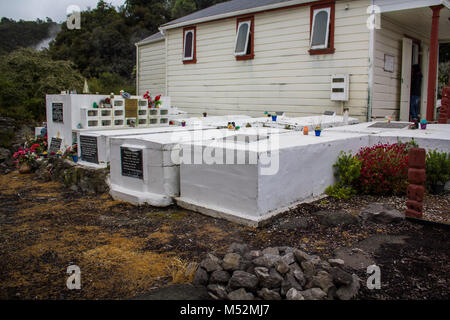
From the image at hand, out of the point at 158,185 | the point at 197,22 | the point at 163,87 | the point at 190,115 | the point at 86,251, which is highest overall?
the point at 197,22

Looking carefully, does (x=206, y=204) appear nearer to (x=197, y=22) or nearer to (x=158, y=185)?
(x=158, y=185)

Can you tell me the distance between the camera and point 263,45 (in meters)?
12.7

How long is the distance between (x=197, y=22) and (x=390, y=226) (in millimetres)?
11592

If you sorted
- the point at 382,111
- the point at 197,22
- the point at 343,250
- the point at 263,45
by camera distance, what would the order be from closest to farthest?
the point at 343,250 → the point at 382,111 → the point at 263,45 → the point at 197,22

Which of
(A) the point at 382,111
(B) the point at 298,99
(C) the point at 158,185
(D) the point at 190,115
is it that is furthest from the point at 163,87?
(C) the point at 158,185

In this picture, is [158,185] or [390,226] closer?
[390,226]

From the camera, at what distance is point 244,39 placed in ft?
43.4

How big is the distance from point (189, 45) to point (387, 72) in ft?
24.4

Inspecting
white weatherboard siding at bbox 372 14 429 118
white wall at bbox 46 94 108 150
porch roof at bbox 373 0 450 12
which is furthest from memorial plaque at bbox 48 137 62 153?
porch roof at bbox 373 0 450 12

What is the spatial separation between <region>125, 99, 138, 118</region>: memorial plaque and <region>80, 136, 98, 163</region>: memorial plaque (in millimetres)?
1426

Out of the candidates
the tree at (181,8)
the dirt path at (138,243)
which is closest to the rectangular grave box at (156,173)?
the dirt path at (138,243)

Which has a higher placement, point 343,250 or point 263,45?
point 263,45

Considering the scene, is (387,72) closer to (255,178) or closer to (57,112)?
(255,178)
